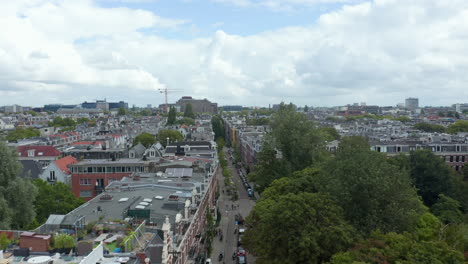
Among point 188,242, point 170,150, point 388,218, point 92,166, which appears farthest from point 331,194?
point 170,150

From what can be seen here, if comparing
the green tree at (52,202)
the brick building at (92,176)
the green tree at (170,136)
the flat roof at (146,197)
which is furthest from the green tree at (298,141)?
the green tree at (170,136)

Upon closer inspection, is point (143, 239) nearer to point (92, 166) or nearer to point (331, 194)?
point (331, 194)

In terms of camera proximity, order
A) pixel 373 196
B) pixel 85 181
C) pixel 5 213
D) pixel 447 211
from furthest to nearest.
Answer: pixel 85 181 → pixel 447 211 → pixel 373 196 → pixel 5 213

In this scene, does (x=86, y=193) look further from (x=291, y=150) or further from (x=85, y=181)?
(x=291, y=150)

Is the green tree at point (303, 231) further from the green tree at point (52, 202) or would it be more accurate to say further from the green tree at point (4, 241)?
the green tree at point (52, 202)

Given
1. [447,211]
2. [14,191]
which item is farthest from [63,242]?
[447,211]

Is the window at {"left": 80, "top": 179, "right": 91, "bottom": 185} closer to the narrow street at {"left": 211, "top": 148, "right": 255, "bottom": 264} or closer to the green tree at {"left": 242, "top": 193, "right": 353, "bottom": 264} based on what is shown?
the narrow street at {"left": 211, "top": 148, "right": 255, "bottom": 264}
